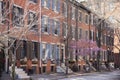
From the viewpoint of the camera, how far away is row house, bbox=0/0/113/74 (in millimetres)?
39438

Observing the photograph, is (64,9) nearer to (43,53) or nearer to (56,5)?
(56,5)

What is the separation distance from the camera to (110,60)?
279 feet

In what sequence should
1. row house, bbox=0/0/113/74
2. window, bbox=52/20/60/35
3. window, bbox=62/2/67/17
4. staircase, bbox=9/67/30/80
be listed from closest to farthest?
1. staircase, bbox=9/67/30/80
2. row house, bbox=0/0/113/74
3. window, bbox=52/20/60/35
4. window, bbox=62/2/67/17

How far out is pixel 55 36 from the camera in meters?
50.9

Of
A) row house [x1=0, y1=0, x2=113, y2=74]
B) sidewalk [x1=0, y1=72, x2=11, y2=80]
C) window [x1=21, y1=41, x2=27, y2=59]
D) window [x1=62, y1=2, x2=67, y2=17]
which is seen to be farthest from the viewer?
window [x1=62, y1=2, x2=67, y2=17]

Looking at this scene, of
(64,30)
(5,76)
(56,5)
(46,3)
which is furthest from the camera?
(64,30)

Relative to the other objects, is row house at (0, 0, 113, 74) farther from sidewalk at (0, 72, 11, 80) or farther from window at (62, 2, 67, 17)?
sidewalk at (0, 72, 11, 80)

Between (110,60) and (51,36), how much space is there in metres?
38.0

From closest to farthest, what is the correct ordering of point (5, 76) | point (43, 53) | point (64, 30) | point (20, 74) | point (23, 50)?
point (5, 76)
point (20, 74)
point (23, 50)
point (43, 53)
point (64, 30)

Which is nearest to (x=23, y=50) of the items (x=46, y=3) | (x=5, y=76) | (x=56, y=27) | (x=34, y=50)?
(x=34, y=50)

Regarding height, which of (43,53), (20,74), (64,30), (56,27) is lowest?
(20,74)

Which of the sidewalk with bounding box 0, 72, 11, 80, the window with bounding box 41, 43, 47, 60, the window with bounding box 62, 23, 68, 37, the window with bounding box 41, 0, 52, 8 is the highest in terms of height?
the window with bounding box 41, 0, 52, 8

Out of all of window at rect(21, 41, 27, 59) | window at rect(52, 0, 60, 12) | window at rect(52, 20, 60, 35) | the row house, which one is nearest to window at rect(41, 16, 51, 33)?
the row house

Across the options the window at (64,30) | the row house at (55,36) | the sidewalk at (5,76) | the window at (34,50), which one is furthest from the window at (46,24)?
the sidewalk at (5,76)
